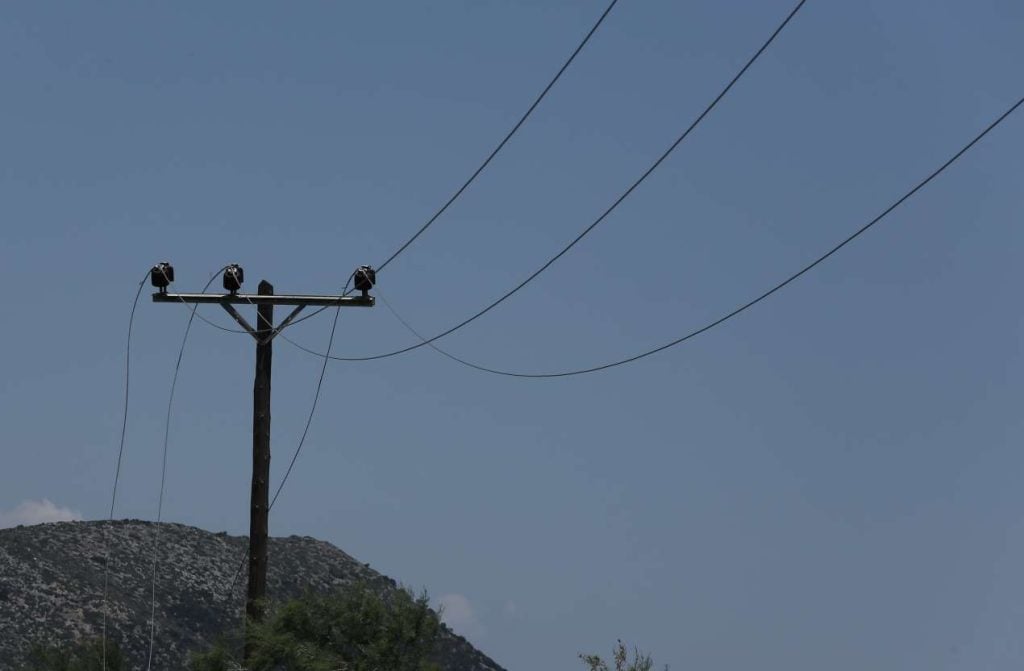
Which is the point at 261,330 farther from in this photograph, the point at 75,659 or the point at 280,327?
the point at 75,659

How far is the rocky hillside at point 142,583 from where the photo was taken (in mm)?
51094

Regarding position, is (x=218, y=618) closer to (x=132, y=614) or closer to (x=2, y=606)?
(x=132, y=614)

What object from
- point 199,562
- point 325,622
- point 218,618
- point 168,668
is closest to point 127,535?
point 199,562

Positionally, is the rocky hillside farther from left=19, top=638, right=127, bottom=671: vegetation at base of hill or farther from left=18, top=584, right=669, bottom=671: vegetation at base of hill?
left=18, top=584, right=669, bottom=671: vegetation at base of hill

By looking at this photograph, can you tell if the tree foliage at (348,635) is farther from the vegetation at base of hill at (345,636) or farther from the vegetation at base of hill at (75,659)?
the vegetation at base of hill at (75,659)

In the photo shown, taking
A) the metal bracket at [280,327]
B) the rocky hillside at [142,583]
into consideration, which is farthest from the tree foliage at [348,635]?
the rocky hillside at [142,583]

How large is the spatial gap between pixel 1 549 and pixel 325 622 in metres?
29.6

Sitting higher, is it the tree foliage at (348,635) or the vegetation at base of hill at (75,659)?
the vegetation at base of hill at (75,659)

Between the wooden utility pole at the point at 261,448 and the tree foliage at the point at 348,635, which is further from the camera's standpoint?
the tree foliage at the point at 348,635

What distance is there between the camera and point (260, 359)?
85.8 ft

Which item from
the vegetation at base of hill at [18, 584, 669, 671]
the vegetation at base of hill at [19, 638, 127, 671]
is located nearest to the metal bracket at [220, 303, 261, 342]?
the vegetation at base of hill at [18, 584, 669, 671]

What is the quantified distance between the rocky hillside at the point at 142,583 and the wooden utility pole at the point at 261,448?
76.7 ft

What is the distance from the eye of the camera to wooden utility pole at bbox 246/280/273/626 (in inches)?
1025

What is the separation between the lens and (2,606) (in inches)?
2013
